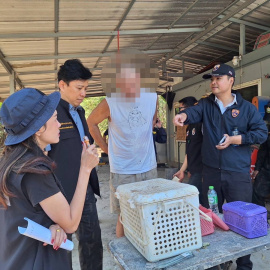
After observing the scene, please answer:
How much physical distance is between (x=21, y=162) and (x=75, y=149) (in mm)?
944

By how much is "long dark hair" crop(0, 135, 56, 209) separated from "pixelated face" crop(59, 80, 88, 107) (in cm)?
96

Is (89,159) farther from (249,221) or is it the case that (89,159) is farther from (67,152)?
(249,221)

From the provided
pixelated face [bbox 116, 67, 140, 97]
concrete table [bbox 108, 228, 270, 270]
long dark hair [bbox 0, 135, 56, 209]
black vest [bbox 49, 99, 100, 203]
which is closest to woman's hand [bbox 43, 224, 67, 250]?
long dark hair [bbox 0, 135, 56, 209]

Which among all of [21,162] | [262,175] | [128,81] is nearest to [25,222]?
[21,162]

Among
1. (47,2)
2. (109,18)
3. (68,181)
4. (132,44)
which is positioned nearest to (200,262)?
(68,181)

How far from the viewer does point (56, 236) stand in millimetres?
1241

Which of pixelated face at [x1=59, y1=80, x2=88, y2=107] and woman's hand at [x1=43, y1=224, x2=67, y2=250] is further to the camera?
pixelated face at [x1=59, y1=80, x2=88, y2=107]

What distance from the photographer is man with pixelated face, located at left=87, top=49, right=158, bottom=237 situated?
2.23 metres

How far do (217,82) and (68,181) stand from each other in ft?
5.39

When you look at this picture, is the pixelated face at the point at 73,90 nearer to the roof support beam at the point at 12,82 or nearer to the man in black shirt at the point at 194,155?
the man in black shirt at the point at 194,155

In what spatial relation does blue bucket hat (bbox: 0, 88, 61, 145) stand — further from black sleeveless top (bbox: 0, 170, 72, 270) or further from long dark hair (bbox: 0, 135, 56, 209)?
black sleeveless top (bbox: 0, 170, 72, 270)

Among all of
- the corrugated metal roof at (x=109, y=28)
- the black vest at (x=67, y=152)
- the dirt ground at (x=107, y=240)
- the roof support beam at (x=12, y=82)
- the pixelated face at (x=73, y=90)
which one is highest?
the corrugated metal roof at (x=109, y=28)

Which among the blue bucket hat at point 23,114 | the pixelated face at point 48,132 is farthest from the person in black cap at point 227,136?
the blue bucket hat at point 23,114

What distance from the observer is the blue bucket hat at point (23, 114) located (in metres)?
1.22
